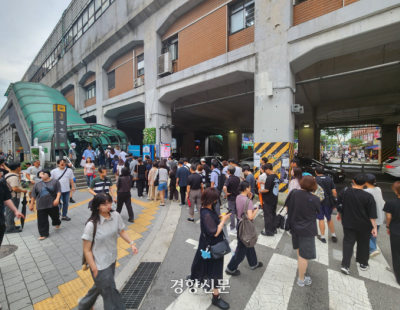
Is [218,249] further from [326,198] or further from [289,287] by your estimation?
[326,198]

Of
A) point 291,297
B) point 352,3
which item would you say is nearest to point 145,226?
point 291,297

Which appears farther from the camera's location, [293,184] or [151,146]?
[151,146]

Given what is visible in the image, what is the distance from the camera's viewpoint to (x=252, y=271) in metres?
3.36

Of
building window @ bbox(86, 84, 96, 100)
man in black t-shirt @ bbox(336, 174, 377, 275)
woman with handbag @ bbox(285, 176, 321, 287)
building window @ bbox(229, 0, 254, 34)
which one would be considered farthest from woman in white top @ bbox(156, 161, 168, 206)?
building window @ bbox(86, 84, 96, 100)

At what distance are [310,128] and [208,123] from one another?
11650 millimetres

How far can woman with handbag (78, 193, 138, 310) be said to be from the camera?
2.18 metres

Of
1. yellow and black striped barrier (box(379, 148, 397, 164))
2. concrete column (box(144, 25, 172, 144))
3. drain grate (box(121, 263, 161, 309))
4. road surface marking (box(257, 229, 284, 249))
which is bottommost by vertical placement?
drain grate (box(121, 263, 161, 309))

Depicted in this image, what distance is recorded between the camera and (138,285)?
304cm

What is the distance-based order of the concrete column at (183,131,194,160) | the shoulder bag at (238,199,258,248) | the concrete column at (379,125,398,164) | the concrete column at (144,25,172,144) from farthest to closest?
1. the concrete column at (183,131,194,160)
2. the concrete column at (379,125,398,164)
3. the concrete column at (144,25,172,144)
4. the shoulder bag at (238,199,258,248)

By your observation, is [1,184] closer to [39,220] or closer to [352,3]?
[39,220]

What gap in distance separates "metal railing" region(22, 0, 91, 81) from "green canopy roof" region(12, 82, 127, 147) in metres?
9.88

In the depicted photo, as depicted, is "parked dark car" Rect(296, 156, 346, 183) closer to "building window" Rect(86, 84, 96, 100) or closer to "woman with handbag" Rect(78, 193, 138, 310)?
"woman with handbag" Rect(78, 193, 138, 310)

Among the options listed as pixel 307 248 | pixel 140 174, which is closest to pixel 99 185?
pixel 140 174

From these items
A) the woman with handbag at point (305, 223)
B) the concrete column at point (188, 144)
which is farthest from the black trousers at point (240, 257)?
the concrete column at point (188, 144)
